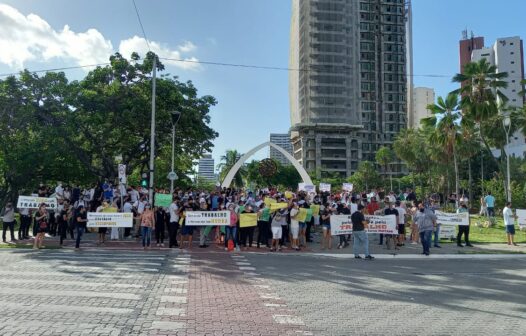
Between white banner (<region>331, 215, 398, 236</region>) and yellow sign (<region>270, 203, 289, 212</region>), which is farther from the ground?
yellow sign (<region>270, 203, 289, 212</region>)

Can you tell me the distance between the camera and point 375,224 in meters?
18.4

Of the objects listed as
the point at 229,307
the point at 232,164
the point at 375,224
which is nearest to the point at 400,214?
the point at 375,224

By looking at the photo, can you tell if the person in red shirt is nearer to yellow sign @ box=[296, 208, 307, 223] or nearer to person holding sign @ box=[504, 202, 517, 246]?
yellow sign @ box=[296, 208, 307, 223]

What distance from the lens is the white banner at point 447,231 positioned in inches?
823

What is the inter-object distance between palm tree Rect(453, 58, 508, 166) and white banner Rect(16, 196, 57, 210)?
27518mm

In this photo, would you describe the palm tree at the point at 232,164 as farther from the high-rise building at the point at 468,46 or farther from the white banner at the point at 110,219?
the high-rise building at the point at 468,46

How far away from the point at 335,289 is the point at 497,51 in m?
121

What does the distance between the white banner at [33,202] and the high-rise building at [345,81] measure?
8594cm

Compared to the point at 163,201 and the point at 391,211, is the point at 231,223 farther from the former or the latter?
the point at 391,211

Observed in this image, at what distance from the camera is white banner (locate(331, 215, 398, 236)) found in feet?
59.7

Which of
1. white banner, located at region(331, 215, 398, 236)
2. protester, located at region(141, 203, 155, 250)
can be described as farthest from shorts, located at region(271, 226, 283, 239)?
protester, located at region(141, 203, 155, 250)

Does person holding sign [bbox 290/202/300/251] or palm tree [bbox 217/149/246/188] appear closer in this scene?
person holding sign [bbox 290/202/300/251]

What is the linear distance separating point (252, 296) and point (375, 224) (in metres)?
10.3

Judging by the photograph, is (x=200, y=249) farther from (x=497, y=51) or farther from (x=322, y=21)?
(x=497, y=51)
